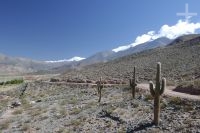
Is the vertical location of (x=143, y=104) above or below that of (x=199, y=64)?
below

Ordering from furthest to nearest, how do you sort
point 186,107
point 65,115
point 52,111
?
point 52,111
point 65,115
point 186,107

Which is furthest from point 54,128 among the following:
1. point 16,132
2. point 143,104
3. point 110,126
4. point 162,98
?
point 162,98

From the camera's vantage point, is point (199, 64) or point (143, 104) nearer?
point (143, 104)

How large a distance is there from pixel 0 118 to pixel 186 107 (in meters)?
16.6

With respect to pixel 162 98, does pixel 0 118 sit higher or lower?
lower

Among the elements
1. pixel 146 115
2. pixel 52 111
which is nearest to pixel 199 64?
pixel 52 111

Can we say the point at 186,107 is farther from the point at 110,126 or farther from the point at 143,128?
the point at 110,126

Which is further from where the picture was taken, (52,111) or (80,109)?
(52,111)

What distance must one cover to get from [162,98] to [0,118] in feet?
46.5

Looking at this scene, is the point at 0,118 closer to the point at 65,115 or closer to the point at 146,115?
the point at 65,115

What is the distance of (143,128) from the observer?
1830cm

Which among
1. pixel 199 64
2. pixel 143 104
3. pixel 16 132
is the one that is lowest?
pixel 16 132

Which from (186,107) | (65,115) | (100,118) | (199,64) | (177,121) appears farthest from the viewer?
(199,64)

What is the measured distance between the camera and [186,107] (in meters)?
19.8
